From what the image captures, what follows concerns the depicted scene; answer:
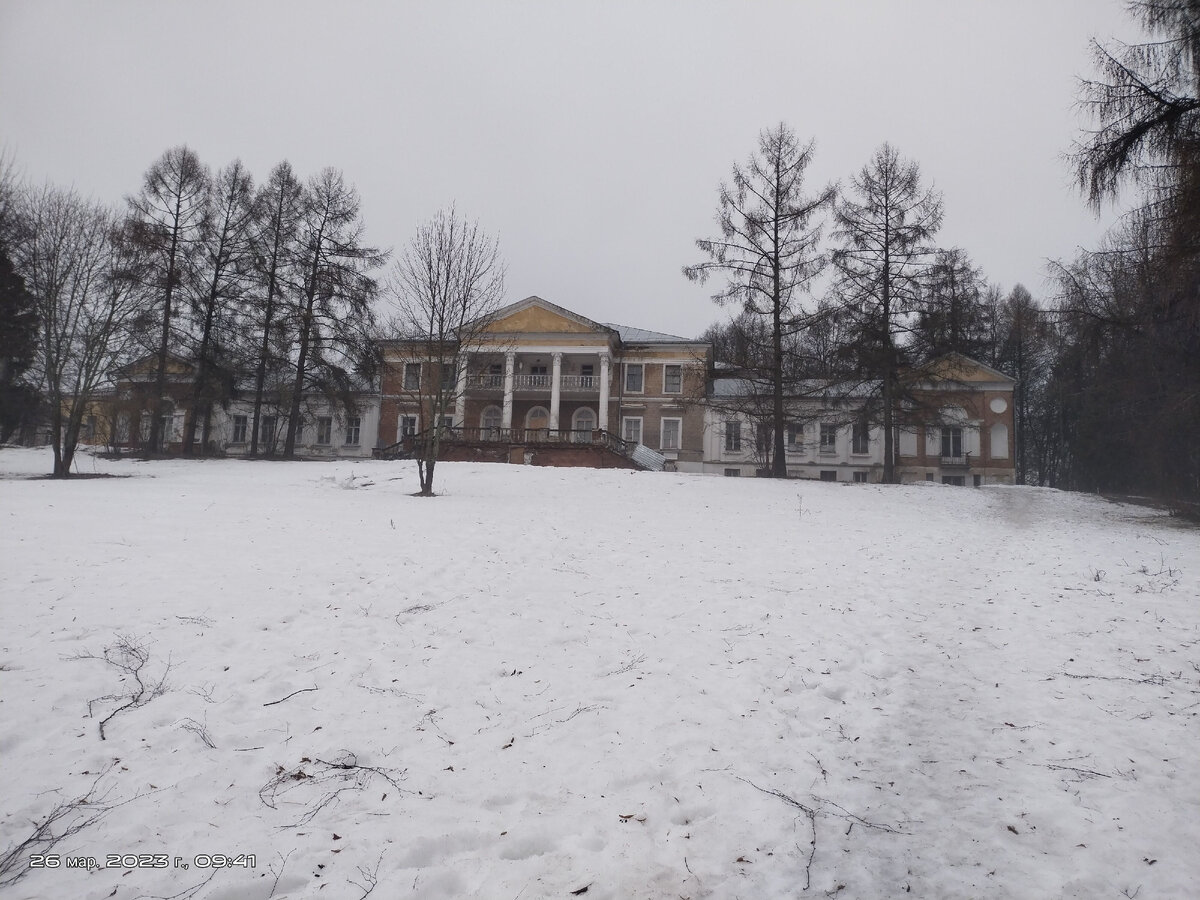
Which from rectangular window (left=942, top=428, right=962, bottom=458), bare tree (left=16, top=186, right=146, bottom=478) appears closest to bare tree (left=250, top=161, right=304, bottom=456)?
bare tree (left=16, top=186, right=146, bottom=478)

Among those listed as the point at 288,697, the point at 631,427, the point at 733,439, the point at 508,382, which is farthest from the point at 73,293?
the point at 733,439

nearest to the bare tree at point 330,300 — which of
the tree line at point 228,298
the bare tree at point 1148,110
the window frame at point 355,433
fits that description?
the tree line at point 228,298

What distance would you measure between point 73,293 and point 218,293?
30.1 ft

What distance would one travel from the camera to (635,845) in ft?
9.95

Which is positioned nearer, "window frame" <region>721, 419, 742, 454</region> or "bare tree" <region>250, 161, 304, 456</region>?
"bare tree" <region>250, 161, 304, 456</region>

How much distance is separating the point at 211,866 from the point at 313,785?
0.65 meters

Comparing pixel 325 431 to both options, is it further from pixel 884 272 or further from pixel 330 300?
pixel 884 272

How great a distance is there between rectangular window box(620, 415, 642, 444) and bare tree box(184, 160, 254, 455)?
69.2 ft

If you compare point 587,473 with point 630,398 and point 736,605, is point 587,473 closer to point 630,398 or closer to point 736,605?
point 736,605

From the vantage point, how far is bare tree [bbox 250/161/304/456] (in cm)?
2550

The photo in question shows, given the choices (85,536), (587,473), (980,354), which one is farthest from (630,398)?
(85,536)

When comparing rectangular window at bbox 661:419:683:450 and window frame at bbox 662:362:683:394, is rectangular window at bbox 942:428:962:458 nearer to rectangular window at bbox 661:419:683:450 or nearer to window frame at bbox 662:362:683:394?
rectangular window at bbox 661:419:683:450

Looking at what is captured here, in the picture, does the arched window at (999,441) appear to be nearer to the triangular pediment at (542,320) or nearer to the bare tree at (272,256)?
the triangular pediment at (542,320)

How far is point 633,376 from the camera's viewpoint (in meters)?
38.7
